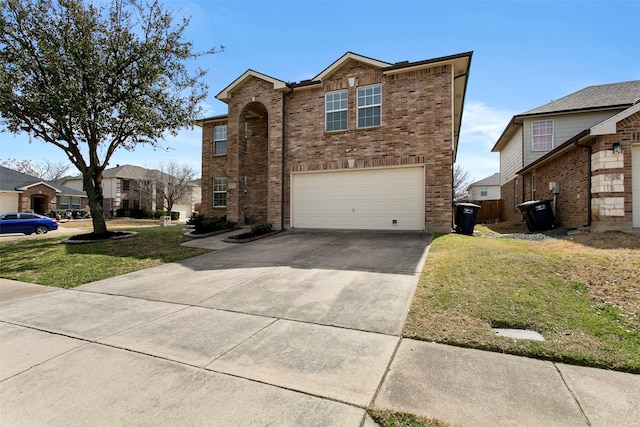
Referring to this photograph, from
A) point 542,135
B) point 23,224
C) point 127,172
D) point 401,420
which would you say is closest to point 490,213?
point 542,135

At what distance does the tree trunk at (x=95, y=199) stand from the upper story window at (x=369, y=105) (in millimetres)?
11445

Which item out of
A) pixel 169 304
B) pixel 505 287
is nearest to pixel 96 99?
pixel 169 304

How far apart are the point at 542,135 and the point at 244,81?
16.0 metres

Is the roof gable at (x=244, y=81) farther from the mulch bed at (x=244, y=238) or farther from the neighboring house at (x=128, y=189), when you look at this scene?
the neighboring house at (x=128, y=189)

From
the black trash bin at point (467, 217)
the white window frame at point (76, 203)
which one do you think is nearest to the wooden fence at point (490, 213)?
the black trash bin at point (467, 217)

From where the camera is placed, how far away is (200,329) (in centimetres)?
434

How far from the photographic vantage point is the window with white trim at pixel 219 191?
18094 millimetres

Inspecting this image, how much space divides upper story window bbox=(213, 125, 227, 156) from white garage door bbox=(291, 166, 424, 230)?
6188 mm

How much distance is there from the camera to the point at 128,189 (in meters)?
39.4

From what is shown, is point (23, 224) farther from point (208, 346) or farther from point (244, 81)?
point (208, 346)

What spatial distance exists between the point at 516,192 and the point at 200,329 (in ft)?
72.2

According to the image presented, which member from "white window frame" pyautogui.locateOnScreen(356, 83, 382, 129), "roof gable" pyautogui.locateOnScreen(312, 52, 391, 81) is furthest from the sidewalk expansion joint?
"roof gable" pyautogui.locateOnScreen(312, 52, 391, 81)

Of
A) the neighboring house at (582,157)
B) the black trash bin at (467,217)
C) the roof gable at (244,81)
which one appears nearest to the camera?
the neighboring house at (582,157)

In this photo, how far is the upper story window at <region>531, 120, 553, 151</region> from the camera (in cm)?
1741
